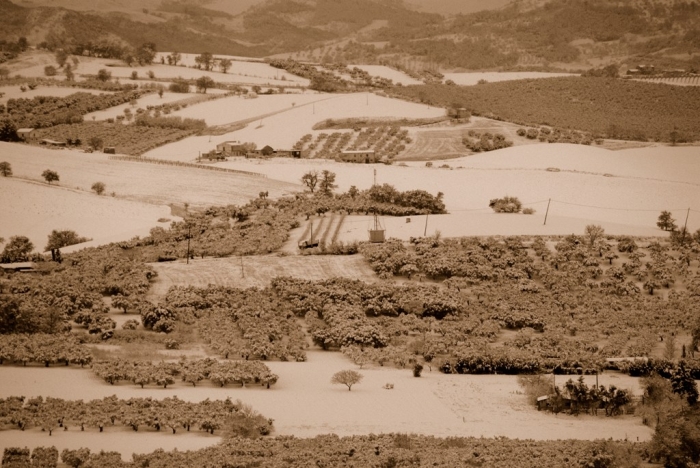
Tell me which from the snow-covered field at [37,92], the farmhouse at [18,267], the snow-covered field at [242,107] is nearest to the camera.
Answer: the farmhouse at [18,267]

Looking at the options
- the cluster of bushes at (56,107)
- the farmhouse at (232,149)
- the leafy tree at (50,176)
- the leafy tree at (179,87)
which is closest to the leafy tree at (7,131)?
Result: the cluster of bushes at (56,107)

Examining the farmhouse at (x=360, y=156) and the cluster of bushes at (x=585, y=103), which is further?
the cluster of bushes at (x=585, y=103)

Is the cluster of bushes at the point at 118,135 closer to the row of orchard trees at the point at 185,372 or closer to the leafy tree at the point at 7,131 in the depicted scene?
the leafy tree at the point at 7,131

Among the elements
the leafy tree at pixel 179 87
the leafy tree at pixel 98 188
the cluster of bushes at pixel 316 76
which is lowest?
the leafy tree at pixel 98 188

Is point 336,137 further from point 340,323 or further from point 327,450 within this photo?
point 327,450

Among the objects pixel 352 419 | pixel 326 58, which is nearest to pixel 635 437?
pixel 352 419

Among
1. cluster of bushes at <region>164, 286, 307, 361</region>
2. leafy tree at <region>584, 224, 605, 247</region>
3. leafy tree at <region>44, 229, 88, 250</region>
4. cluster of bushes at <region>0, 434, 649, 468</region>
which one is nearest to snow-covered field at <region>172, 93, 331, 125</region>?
leafy tree at <region>44, 229, 88, 250</region>
